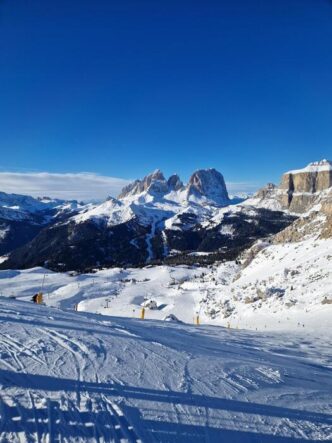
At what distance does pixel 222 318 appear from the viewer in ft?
164

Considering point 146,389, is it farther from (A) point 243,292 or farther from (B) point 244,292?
(A) point 243,292

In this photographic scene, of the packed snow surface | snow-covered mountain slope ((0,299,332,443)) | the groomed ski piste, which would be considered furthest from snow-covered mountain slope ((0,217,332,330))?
snow-covered mountain slope ((0,299,332,443))

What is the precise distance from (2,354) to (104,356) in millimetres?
2629

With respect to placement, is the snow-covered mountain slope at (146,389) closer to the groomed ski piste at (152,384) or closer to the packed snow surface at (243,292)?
the groomed ski piste at (152,384)

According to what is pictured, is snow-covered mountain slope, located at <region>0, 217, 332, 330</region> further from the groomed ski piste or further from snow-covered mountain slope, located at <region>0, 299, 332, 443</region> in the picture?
snow-covered mountain slope, located at <region>0, 299, 332, 443</region>

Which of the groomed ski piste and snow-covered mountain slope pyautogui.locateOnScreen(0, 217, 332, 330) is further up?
the groomed ski piste

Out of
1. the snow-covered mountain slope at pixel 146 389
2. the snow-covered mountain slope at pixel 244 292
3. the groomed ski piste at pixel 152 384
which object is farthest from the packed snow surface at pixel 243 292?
the snow-covered mountain slope at pixel 146 389

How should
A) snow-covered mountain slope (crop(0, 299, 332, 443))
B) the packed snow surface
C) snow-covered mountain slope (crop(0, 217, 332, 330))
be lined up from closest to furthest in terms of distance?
snow-covered mountain slope (crop(0, 299, 332, 443)), the packed snow surface, snow-covered mountain slope (crop(0, 217, 332, 330))

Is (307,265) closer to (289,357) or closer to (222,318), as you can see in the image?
(222,318)

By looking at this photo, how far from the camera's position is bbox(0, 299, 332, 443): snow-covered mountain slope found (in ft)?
20.6

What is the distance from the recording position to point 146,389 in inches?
316

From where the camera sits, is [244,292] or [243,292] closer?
[244,292]

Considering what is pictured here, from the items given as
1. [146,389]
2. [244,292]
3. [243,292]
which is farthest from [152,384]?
[243,292]

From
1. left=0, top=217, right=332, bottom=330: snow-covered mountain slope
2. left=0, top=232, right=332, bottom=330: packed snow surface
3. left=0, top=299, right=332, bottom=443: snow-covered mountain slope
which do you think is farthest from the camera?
left=0, top=217, right=332, bottom=330: snow-covered mountain slope
